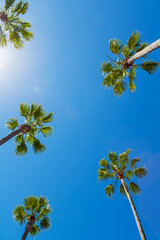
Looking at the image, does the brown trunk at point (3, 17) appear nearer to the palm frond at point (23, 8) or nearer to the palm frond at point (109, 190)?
the palm frond at point (23, 8)

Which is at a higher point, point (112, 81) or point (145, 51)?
point (112, 81)

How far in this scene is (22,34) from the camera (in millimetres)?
11234

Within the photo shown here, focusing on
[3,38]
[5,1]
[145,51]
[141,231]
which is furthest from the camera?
[3,38]

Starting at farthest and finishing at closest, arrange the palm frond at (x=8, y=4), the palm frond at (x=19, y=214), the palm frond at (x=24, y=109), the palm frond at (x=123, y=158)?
the palm frond at (x=123, y=158), the palm frond at (x=19, y=214), the palm frond at (x=8, y=4), the palm frond at (x=24, y=109)

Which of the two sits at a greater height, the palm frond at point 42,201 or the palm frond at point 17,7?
Result: the palm frond at point 17,7

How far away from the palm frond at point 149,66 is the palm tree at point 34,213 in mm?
11478

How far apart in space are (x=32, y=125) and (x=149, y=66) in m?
8.33

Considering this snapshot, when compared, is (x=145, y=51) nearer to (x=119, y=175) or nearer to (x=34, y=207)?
(x=119, y=175)

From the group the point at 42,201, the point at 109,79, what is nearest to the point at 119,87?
the point at 109,79

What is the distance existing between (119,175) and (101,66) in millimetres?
7984

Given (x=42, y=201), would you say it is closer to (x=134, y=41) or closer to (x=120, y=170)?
(x=120, y=170)

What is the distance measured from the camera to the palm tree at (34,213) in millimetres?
11570

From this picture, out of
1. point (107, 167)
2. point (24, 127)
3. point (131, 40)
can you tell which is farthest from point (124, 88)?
point (24, 127)

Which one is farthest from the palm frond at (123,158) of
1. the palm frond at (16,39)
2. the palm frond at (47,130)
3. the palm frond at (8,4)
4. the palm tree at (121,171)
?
the palm frond at (8,4)
